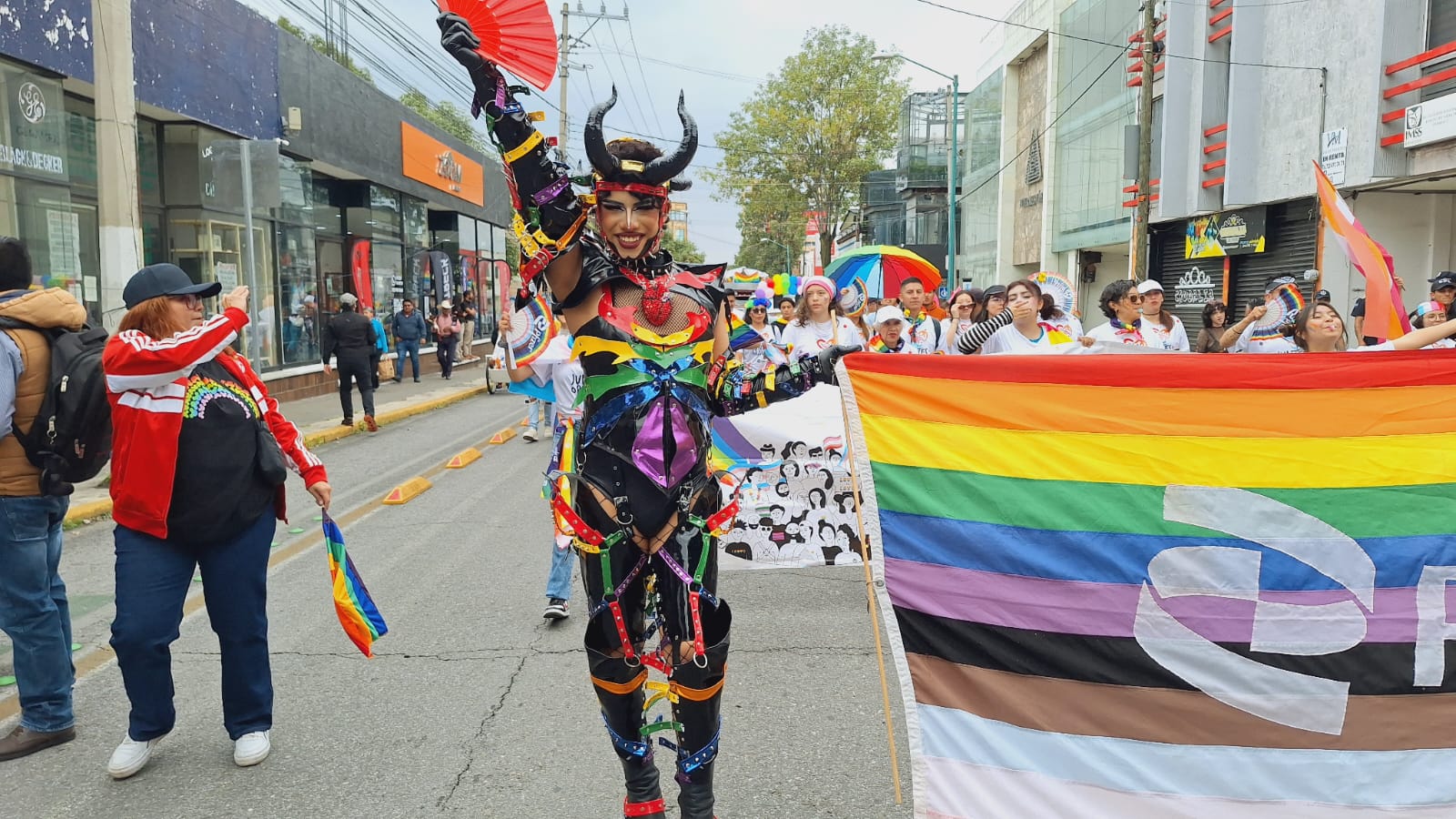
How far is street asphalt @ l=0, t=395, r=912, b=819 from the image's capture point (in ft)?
11.6

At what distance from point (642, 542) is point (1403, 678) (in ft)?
7.42

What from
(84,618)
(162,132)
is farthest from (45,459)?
(162,132)

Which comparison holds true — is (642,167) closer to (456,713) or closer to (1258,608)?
(1258,608)

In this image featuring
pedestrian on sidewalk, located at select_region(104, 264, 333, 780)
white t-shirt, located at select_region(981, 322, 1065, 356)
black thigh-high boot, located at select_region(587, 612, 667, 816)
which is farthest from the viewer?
white t-shirt, located at select_region(981, 322, 1065, 356)

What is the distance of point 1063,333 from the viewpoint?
269 inches

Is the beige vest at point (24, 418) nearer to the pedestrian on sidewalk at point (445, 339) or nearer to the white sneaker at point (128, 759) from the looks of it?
the white sneaker at point (128, 759)

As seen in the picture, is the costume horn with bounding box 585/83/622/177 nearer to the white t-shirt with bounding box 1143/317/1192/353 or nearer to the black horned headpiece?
the black horned headpiece

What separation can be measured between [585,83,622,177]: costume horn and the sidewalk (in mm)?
7576

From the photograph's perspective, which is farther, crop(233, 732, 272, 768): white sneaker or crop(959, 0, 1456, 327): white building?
crop(959, 0, 1456, 327): white building

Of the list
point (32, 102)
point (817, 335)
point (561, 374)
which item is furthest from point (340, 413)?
point (561, 374)

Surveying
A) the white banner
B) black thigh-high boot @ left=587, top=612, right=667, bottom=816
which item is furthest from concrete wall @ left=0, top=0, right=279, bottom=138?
black thigh-high boot @ left=587, top=612, right=667, bottom=816

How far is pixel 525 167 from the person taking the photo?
2.76 meters

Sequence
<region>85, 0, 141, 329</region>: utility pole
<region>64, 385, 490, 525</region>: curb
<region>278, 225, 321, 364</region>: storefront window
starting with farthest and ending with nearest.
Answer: <region>278, 225, 321, 364</region>: storefront window
<region>85, 0, 141, 329</region>: utility pole
<region>64, 385, 490, 525</region>: curb

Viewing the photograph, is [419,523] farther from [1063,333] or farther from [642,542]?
[642,542]
